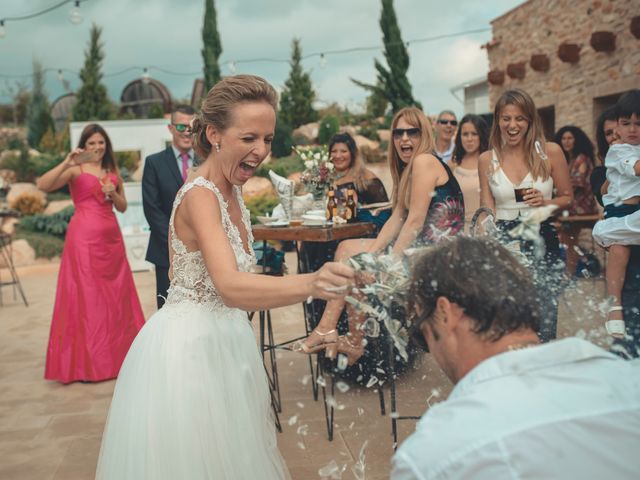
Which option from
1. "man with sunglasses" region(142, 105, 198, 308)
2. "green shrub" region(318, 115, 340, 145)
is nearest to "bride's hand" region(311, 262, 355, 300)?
"man with sunglasses" region(142, 105, 198, 308)

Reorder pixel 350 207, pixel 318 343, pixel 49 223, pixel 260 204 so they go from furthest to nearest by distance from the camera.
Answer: pixel 260 204 < pixel 49 223 < pixel 350 207 < pixel 318 343

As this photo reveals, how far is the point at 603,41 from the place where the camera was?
1037 cm

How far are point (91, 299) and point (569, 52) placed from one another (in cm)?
965

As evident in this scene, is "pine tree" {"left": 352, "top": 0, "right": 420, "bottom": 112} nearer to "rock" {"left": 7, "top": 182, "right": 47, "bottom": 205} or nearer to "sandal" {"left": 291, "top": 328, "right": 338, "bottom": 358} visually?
"rock" {"left": 7, "top": 182, "right": 47, "bottom": 205}

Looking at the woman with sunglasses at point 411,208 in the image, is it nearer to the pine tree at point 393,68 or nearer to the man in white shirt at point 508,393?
the man in white shirt at point 508,393

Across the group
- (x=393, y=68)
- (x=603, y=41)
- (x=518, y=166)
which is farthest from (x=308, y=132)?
(x=518, y=166)

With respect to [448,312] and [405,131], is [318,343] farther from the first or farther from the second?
[448,312]

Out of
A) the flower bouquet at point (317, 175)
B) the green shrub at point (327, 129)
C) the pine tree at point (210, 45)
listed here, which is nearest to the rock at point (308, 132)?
the green shrub at point (327, 129)

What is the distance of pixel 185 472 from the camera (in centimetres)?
211

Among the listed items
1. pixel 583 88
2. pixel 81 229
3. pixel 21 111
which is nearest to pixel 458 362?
pixel 81 229

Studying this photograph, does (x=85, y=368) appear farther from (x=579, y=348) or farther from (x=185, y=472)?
(x=579, y=348)

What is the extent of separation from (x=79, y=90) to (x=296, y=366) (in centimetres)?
2435

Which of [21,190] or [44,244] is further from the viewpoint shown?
[21,190]

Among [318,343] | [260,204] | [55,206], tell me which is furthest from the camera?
[55,206]
